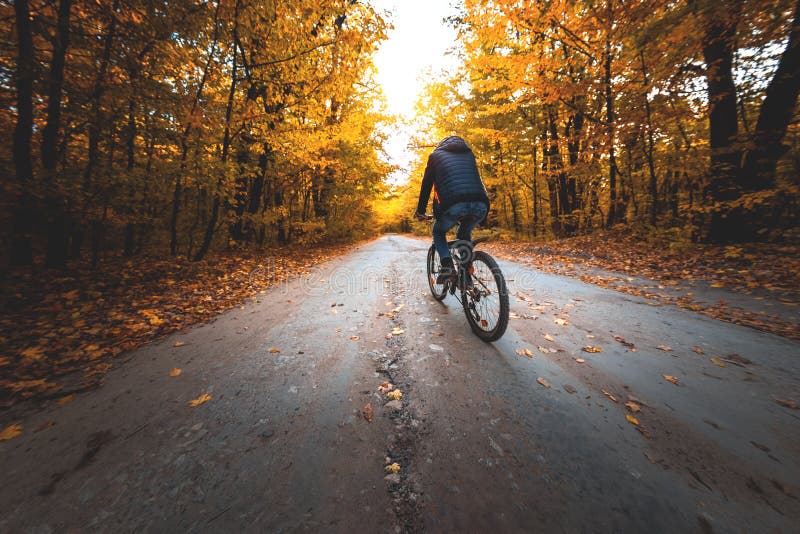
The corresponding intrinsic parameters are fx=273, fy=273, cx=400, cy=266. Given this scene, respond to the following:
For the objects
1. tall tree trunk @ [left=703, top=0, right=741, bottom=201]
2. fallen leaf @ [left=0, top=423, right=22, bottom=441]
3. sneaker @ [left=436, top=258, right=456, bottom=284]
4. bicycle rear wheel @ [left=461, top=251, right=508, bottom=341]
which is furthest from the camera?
tall tree trunk @ [left=703, top=0, right=741, bottom=201]

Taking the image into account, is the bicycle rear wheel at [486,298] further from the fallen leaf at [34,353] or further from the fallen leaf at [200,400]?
the fallen leaf at [34,353]

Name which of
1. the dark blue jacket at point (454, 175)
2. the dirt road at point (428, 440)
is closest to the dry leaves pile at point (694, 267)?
the dirt road at point (428, 440)

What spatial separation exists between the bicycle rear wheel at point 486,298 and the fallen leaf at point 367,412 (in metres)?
1.52

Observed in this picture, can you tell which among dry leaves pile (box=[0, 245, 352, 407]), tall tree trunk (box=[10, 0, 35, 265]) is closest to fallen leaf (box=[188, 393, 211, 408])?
dry leaves pile (box=[0, 245, 352, 407])

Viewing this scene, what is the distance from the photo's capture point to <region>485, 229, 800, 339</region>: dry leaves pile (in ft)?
12.1

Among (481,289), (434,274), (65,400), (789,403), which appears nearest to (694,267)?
(789,403)

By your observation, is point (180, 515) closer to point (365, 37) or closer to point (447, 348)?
point (447, 348)

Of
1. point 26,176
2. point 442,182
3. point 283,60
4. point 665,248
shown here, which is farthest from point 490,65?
point 26,176

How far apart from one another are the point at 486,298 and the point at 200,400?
2.76 metres

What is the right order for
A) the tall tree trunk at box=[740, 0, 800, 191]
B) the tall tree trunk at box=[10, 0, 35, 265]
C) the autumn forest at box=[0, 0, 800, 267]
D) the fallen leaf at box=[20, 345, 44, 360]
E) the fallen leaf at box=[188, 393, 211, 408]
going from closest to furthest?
the fallen leaf at box=[188, 393, 211, 408] → the fallen leaf at box=[20, 345, 44, 360] → the tall tree trunk at box=[10, 0, 35, 265] → the autumn forest at box=[0, 0, 800, 267] → the tall tree trunk at box=[740, 0, 800, 191]

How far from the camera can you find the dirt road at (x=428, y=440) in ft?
4.05

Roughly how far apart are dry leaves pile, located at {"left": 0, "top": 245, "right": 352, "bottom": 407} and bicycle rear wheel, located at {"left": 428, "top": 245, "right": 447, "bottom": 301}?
3299 millimetres

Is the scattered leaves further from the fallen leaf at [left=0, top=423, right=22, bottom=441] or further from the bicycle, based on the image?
the fallen leaf at [left=0, top=423, right=22, bottom=441]

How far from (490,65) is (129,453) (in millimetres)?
12075
